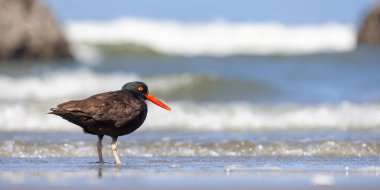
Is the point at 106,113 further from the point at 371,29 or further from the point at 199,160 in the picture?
the point at 371,29

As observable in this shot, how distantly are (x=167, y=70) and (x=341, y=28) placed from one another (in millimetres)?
20135

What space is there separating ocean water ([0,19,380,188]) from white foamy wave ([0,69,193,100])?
2 cm

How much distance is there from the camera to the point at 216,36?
3531cm

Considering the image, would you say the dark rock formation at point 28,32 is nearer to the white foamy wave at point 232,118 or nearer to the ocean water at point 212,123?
the ocean water at point 212,123

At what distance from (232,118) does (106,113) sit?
191 inches

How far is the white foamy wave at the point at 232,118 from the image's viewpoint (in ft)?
41.0

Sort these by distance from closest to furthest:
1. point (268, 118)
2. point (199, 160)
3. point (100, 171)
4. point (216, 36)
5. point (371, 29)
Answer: point (100, 171) < point (199, 160) < point (268, 118) < point (371, 29) < point (216, 36)

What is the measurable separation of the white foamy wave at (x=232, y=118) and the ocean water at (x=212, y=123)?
0.05 ft

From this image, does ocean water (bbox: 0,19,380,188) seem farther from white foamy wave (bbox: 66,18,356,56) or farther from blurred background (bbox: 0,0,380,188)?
white foamy wave (bbox: 66,18,356,56)

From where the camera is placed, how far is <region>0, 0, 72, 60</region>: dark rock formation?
2070cm

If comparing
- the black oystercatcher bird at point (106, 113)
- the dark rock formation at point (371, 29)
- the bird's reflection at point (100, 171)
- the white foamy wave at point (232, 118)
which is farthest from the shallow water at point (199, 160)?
the dark rock formation at point (371, 29)

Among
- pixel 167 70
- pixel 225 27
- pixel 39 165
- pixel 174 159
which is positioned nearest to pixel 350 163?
pixel 174 159

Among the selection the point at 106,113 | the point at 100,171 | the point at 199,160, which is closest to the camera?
the point at 100,171

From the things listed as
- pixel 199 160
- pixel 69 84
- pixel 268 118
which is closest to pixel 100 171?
pixel 199 160
